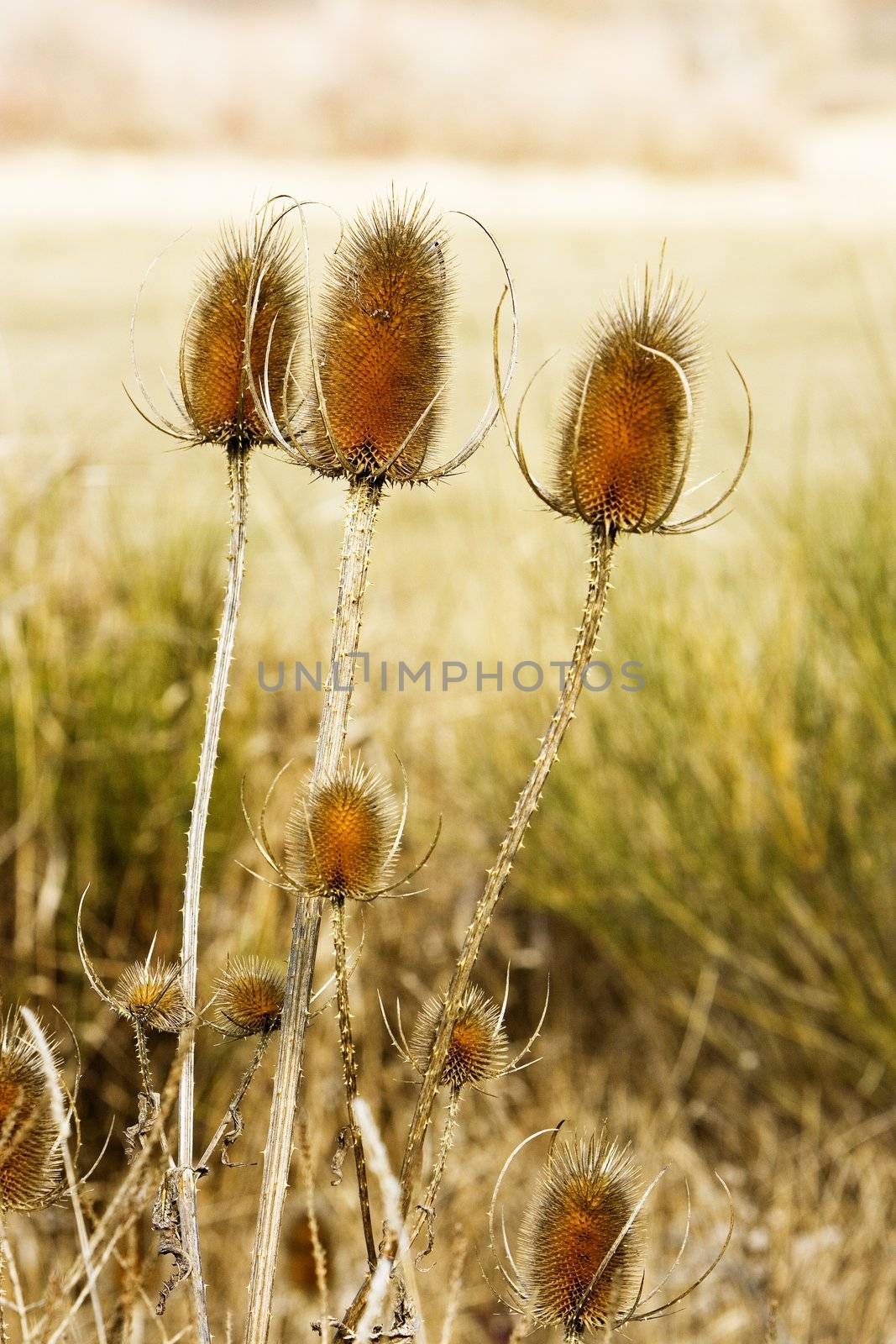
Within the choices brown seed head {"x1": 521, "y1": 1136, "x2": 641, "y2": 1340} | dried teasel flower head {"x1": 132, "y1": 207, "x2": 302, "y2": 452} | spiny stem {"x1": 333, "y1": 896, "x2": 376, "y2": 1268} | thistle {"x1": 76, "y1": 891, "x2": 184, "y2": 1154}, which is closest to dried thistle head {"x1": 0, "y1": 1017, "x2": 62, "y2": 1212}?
thistle {"x1": 76, "y1": 891, "x2": 184, "y2": 1154}

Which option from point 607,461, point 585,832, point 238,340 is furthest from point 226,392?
point 585,832

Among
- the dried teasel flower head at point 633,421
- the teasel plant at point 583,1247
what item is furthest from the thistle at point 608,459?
the teasel plant at point 583,1247

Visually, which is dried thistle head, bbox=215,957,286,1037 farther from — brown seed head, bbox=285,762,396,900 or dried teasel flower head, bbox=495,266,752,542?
dried teasel flower head, bbox=495,266,752,542

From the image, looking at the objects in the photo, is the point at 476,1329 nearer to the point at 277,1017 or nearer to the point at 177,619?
the point at 177,619

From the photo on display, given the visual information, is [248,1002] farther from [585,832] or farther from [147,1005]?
[585,832]

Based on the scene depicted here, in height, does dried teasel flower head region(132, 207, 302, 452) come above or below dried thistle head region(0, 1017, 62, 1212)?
above

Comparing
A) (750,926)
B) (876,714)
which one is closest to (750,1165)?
(750,926)
